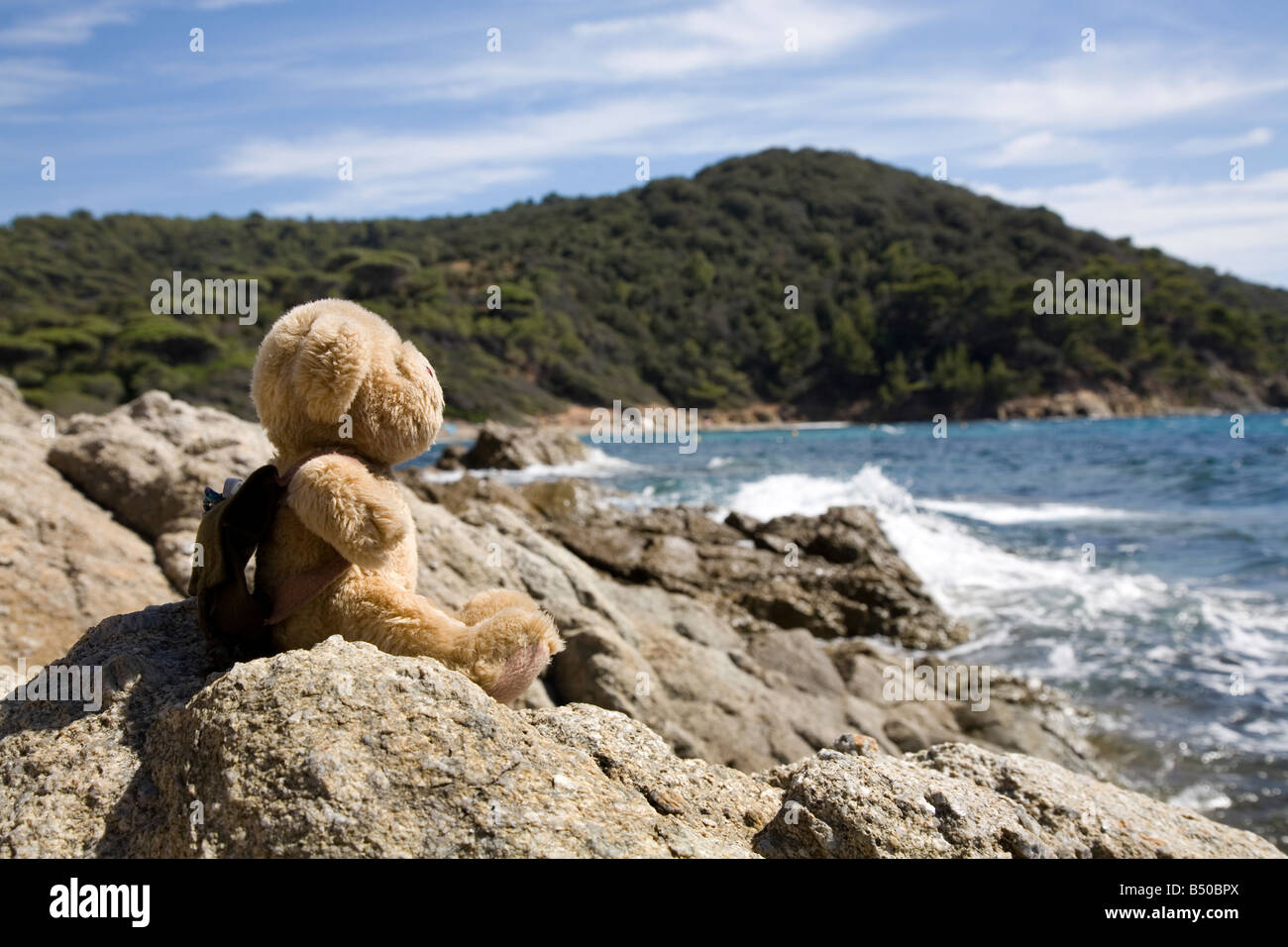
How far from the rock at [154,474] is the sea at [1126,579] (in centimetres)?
665

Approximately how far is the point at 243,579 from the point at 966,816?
1830 millimetres

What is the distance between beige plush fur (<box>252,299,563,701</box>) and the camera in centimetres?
232

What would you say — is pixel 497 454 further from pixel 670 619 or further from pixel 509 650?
pixel 509 650

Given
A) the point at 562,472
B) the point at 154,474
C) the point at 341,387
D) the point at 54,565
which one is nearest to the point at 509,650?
the point at 341,387

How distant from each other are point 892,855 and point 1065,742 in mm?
6231

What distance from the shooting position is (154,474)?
16.1 feet

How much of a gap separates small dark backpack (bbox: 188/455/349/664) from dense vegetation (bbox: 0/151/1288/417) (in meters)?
55.1

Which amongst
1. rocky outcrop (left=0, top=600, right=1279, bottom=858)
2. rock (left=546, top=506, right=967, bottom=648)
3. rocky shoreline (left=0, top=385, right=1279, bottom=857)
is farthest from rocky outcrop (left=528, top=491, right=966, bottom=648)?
rocky outcrop (left=0, top=600, right=1279, bottom=858)

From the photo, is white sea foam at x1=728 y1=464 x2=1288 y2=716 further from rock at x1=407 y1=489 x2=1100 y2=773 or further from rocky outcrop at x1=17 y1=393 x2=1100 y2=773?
rock at x1=407 y1=489 x2=1100 y2=773

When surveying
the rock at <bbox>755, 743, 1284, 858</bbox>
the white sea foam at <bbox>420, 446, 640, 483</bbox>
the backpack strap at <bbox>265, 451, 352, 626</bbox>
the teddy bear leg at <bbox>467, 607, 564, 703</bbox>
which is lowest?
the white sea foam at <bbox>420, 446, 640, 483</bbox>

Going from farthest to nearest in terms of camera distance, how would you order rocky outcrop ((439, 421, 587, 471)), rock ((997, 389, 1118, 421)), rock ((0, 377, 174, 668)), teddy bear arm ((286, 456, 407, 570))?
1. rock ((997, 389, 1118, 421))
2. rocky outcrop ((439, 421, 587, 471))
3. rock ((0, 377, 174, 668))
4. teddy bear arm ((286, 456, 407, 570))

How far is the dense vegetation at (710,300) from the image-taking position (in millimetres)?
69438
